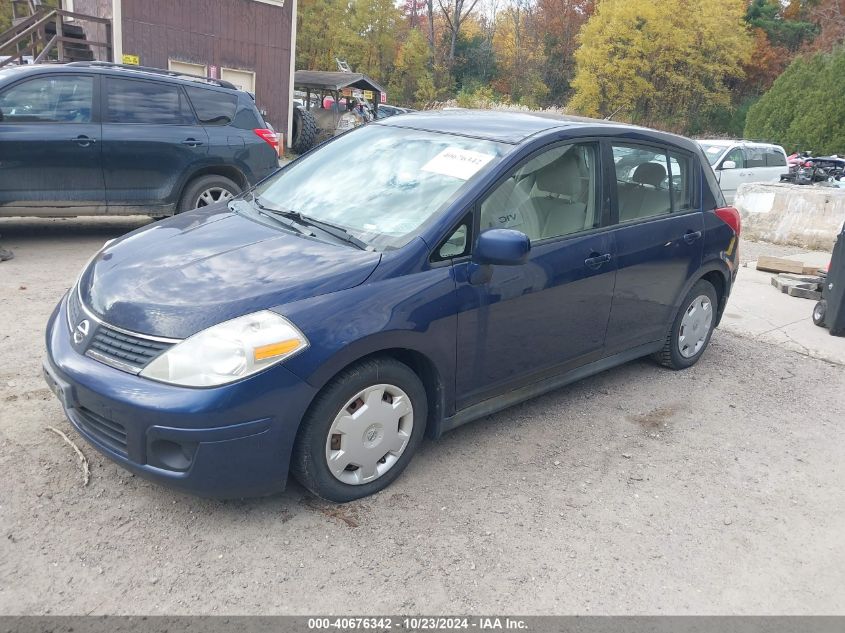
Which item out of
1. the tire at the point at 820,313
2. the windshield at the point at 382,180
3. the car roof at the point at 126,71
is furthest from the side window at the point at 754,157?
the windshield at the point at 382,180

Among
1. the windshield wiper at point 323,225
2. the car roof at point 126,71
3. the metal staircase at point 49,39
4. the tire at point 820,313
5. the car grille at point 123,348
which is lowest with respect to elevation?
the tire at point 820,313

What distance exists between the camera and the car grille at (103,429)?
291cm

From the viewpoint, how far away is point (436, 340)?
339 centimetres

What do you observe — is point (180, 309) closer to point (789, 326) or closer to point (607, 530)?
point (607, 530)

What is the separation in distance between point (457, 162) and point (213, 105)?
5.30 m

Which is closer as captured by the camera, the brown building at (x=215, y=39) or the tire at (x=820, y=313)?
the tire at (x=820, y=313)

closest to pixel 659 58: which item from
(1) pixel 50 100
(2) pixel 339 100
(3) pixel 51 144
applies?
(2) pixel 339 100

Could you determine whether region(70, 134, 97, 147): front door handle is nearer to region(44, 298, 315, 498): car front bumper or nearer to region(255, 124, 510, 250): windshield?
region(255, 124, 510, 250): windshield

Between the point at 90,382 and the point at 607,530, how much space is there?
235cm

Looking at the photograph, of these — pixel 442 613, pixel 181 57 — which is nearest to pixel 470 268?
pixel 442 613

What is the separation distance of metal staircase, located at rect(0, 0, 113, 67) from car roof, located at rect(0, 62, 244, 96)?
28.3ft

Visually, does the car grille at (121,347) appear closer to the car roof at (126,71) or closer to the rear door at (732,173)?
the car roof at (126,71)

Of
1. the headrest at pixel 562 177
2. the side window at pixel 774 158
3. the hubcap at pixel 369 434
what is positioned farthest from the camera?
the side window at pixel 774 158

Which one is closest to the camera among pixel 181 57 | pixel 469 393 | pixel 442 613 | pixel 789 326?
pixel 442 613
